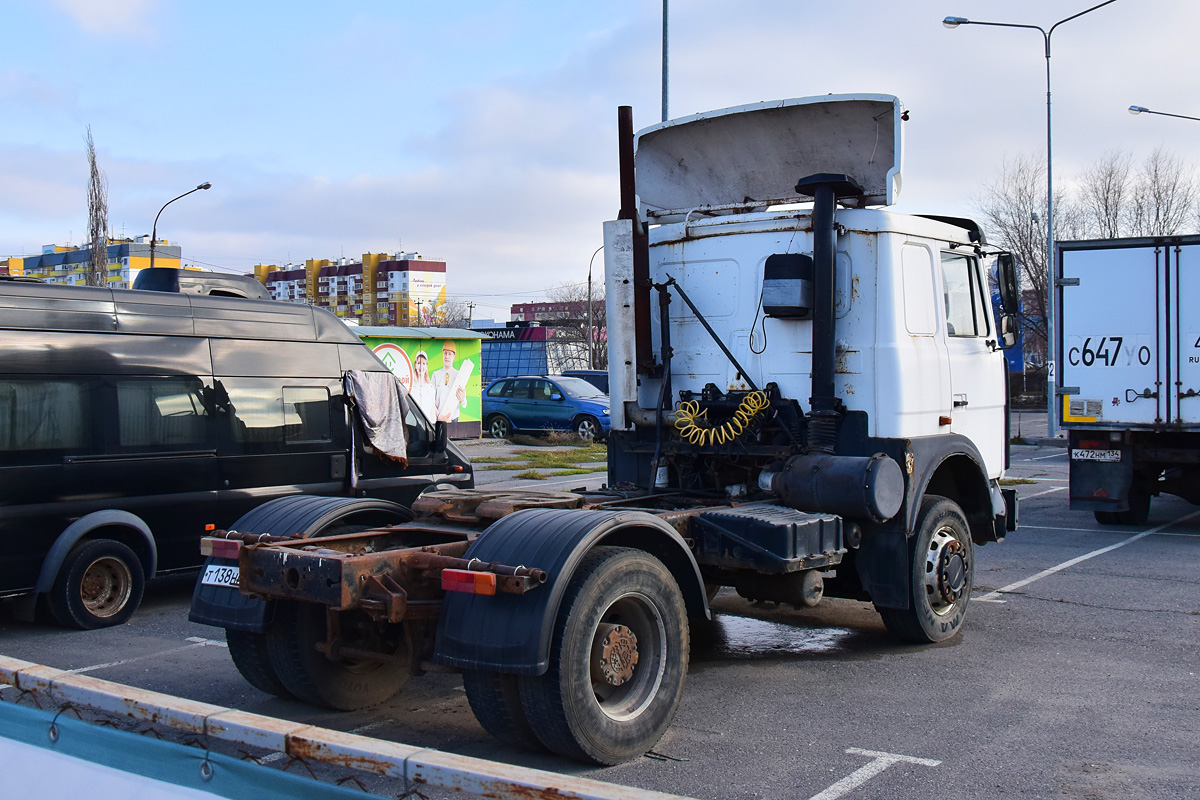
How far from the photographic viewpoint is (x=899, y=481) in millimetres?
6164

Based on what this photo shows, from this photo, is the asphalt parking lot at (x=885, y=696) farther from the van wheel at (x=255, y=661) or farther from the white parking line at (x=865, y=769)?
the van wheel at (x=255, y=661)

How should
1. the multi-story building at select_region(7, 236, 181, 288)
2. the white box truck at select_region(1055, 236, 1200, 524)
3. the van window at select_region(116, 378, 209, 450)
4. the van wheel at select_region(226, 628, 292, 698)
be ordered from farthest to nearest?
the multi-story building at select_region(7, 236, 181, 288) < the white box truck at select_region(1055, 236, 1200, 524) < the van window at select_region(116, 378, 209, 450) < the van wheel at select_region(226, 628, 292, 698)

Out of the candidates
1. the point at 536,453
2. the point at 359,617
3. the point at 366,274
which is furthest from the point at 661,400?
the point at 366,274

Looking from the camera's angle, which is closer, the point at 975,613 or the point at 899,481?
the point at 899,481

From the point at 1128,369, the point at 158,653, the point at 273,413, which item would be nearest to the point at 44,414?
the point at 273,413

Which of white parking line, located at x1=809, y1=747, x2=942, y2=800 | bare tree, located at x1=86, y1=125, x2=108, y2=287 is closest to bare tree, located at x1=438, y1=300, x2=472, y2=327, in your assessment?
bare tree, located at x1=86, y1=125, x2=108, y2=287

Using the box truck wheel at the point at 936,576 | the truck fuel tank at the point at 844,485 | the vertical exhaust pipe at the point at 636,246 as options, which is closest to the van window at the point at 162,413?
the vertical exhaust pipe at the point at 636,246

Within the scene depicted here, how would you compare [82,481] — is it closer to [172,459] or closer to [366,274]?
[172,459]

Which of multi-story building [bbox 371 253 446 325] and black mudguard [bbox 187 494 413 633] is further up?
multi-story building [bbox 371 253 446 325]

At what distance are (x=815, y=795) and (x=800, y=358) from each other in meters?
3.02

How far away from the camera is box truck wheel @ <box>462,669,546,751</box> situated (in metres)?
4.48

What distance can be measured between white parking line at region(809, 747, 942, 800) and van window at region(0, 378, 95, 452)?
19.3 feet

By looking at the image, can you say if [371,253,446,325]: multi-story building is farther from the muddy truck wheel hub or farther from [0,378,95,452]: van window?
the muddy truck wheel hub

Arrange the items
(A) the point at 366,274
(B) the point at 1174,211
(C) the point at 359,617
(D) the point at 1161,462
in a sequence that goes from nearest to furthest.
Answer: (C) the point at 359,617 → (D) the point at 1161,462 → (B) the point at 1174,211 → (A) the point at 366,274
